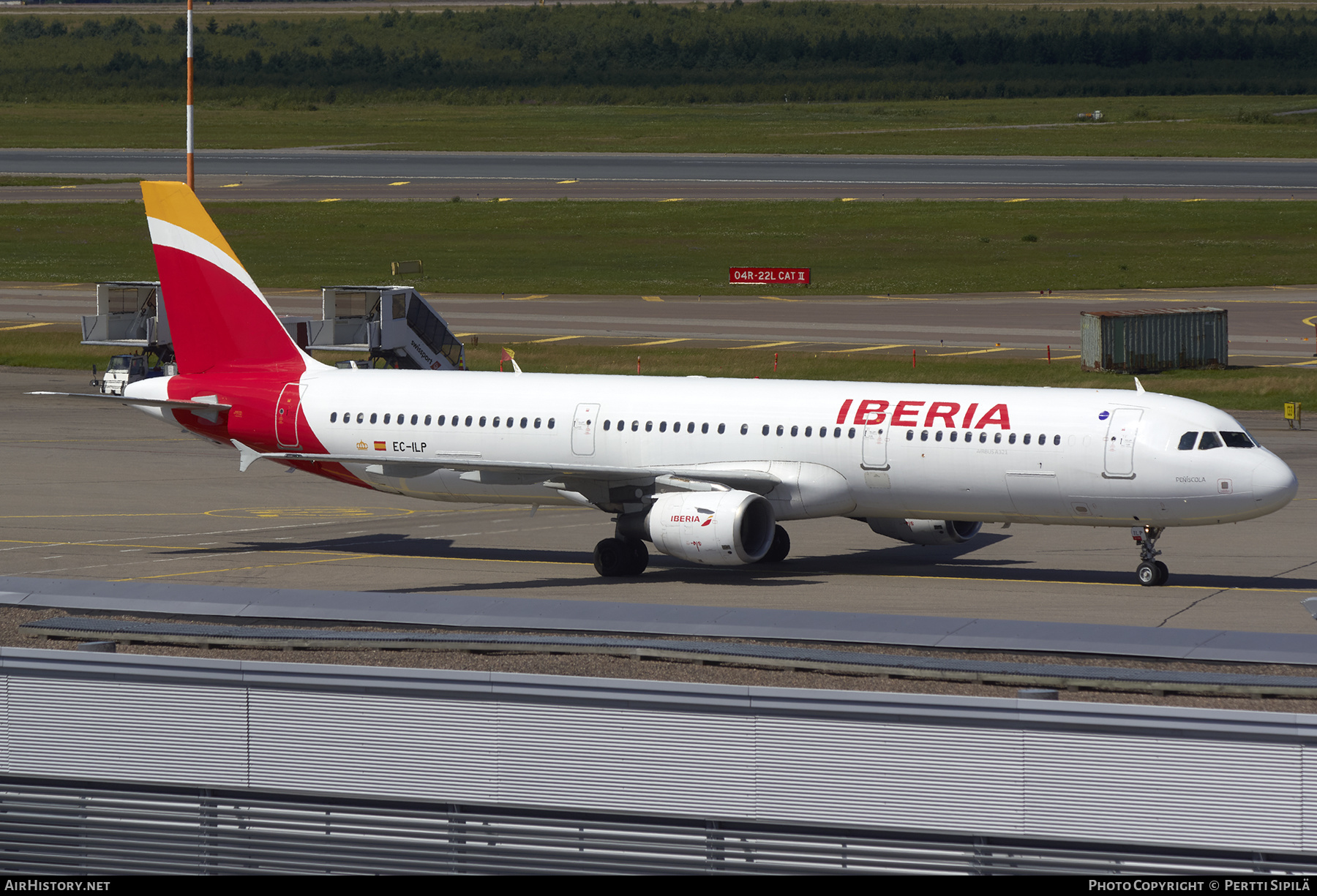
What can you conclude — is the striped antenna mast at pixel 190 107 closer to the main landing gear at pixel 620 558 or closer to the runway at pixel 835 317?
the runway at pixel 835 317

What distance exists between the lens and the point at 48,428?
206 ft

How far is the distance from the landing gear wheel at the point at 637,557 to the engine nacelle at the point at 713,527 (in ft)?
3.99

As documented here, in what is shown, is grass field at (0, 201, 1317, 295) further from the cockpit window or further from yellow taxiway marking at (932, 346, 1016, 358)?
the cockpit window

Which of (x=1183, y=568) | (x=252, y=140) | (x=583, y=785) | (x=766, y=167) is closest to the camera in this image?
(x=583, y=785)

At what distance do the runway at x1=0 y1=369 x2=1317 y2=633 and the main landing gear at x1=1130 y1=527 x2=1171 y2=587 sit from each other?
11.8 inches

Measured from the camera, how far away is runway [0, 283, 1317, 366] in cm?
7688

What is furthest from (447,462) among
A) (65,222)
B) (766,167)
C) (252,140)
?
(252,140)

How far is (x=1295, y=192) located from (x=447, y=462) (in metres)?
99.4

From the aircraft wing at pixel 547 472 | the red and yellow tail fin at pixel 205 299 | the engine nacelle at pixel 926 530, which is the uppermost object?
the red and yellow tail fin at pixel 205 299

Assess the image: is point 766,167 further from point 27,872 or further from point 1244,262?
point 27,872

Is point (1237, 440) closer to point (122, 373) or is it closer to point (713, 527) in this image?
point (713, 527)

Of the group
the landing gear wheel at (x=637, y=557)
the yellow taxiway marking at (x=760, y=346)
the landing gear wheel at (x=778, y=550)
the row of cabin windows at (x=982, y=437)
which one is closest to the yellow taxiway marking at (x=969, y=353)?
the yellow taxiway marking at (x=760, y=346)

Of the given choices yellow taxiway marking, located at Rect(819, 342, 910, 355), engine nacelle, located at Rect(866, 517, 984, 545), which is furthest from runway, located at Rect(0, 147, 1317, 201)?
engine nacelle, located at Rect(866, 517, 984, 545)

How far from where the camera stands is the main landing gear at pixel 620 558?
39.6 m
